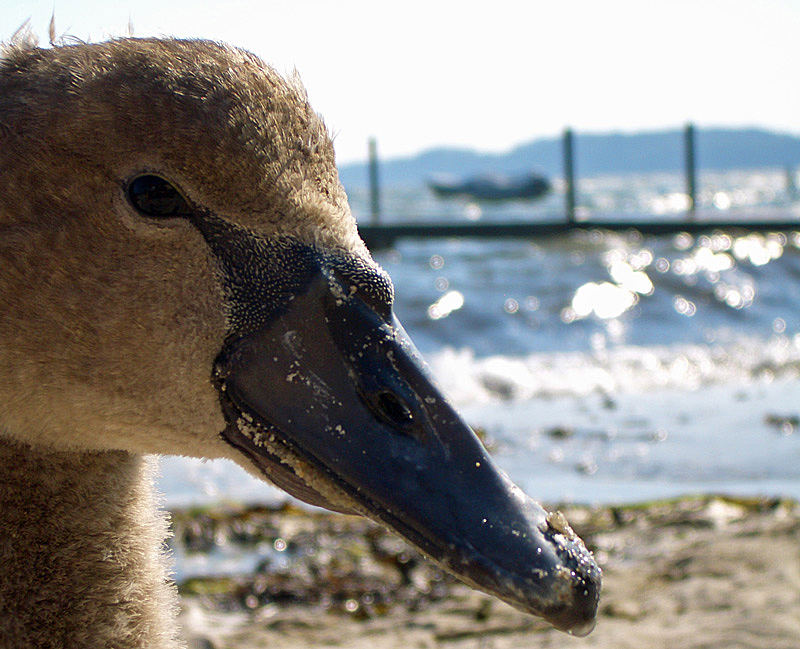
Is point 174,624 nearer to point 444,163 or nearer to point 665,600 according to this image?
point 665,600

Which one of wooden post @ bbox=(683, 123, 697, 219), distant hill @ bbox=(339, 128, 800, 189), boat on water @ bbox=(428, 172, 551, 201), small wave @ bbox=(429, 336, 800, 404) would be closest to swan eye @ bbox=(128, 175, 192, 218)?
small wave @ bbox=(429, 336, 800, 404)

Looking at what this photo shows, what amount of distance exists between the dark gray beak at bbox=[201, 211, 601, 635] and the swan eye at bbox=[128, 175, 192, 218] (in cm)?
8

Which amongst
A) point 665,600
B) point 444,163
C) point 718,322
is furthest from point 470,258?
point 444,163

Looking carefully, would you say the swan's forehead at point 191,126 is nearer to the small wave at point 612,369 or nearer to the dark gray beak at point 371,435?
the dark gray beak at point 371,435

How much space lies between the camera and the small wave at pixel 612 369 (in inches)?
351

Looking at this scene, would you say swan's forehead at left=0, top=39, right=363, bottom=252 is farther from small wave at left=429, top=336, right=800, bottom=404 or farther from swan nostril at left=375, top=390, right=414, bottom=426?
small wave at left=429, top=336, right=800, bottom=404

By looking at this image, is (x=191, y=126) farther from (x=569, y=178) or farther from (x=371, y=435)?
(x=569, y=178)

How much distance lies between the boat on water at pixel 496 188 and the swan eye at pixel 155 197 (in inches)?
A: 1677

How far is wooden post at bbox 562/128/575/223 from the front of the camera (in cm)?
1994

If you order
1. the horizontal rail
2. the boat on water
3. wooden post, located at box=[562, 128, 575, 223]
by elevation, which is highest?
wooden post, located at box=[562, 128, 575, 223]

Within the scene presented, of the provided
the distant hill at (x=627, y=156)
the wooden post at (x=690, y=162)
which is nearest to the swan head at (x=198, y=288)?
the wooden post at (x=690, y=162)

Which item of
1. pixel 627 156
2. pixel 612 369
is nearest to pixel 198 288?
pixel 612 369

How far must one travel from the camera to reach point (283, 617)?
4.12 m

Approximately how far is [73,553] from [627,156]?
131028 millimetres
